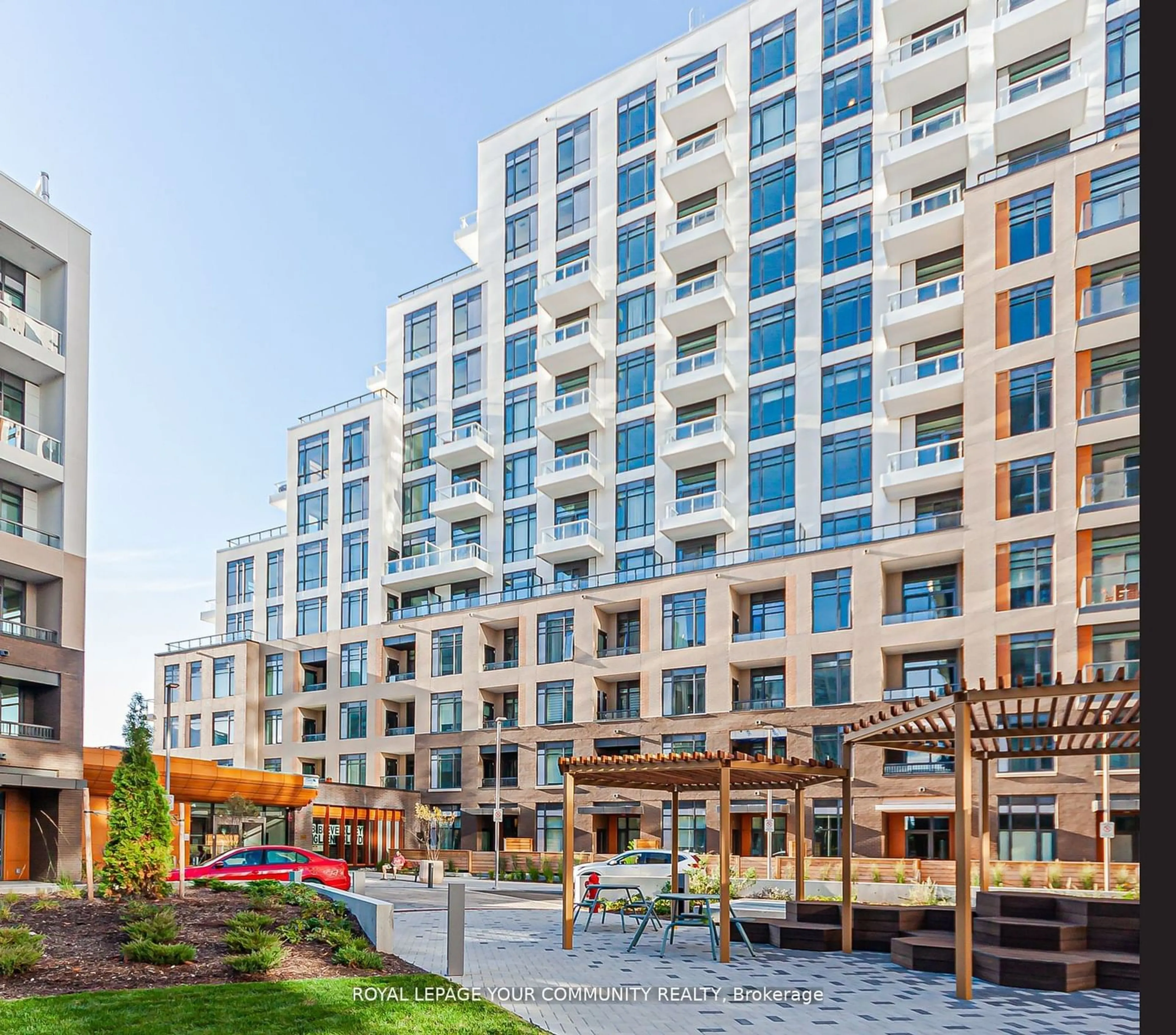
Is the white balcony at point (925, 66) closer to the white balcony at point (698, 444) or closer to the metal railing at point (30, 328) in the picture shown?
the white balcony at point (698, 444)

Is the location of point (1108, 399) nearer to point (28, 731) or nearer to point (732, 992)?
point (732, 992)

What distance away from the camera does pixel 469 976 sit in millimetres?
14938

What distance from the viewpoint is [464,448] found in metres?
61.0

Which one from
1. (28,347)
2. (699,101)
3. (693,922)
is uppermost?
(699,101)

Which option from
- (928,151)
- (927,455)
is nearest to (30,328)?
(927,455)

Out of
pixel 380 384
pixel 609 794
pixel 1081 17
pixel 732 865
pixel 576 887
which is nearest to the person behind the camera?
pixel 576 887

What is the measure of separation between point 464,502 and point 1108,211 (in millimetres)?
34427

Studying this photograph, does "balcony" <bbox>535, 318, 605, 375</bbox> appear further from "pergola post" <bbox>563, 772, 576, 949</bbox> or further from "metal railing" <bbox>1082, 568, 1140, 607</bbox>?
"pergola post" <bbox>563, 772, 576, 949</bbox>

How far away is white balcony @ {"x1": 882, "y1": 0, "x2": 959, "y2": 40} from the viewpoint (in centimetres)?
4788

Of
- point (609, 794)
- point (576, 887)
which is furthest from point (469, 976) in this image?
point (609, 794)

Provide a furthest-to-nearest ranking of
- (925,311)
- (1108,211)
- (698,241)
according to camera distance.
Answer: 1. (698,241)
2. (925,311)
3. (1108,211)

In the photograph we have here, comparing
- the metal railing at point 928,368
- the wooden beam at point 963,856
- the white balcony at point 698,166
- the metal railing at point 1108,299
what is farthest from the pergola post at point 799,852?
the white balcony at point 698,166

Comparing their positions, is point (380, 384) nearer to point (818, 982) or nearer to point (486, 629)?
point (486, 629)

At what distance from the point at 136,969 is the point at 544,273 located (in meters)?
51.5
